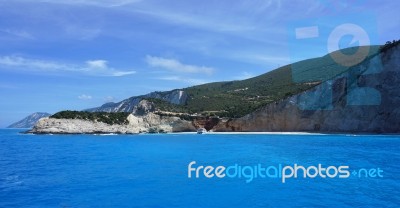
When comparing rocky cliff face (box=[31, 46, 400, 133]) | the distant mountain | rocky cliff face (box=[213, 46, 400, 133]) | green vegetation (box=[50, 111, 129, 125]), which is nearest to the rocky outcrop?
rocky cliff face (box=[31, 46, 400, 133])

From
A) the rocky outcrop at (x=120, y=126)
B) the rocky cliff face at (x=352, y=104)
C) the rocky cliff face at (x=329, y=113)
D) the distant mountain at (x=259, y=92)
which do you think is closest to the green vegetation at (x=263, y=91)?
the distant mountain at (x=259, y=92)

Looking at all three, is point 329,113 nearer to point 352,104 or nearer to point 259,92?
point 352,104

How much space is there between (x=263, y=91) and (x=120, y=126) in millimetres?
39031

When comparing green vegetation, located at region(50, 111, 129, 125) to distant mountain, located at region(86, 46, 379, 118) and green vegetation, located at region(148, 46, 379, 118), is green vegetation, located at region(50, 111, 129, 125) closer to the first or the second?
green vegetation, located at region(148, 46, 379, 118)

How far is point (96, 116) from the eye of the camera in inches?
3142

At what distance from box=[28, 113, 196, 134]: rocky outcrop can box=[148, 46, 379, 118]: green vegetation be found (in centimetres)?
449

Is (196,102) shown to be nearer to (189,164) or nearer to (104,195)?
(189,164)

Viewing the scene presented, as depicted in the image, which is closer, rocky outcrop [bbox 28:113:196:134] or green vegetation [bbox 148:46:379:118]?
rocky outcrop [bbox 28:113:196:134]

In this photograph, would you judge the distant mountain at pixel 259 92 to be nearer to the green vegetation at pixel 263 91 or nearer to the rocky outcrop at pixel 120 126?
the green vegetation at pixel 263 91

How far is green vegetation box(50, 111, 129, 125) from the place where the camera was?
77000 millimetres

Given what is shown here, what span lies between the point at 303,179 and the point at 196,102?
281 ft

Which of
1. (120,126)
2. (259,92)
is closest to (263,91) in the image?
(259,92)

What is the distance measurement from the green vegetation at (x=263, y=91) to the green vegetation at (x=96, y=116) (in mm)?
8798

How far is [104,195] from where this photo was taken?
39.3ft
